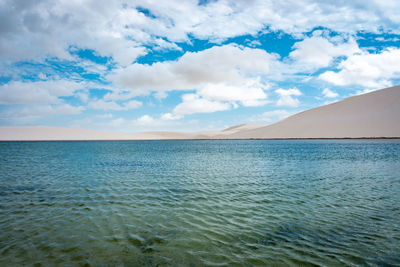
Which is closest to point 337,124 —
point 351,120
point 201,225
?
point 351,120

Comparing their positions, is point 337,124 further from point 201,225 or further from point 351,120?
point 201,225

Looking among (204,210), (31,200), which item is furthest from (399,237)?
(31,200)

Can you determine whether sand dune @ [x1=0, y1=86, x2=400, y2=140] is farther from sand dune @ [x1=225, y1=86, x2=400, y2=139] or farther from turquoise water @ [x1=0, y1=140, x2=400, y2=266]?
turquoise water @ [x1=0, y1=140, x2=400, y2=266]

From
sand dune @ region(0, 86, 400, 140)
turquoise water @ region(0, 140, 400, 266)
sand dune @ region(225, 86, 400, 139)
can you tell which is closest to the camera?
turquoise water @ region(0, 140, 400, 266)

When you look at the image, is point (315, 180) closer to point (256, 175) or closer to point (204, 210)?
point (256, 175)

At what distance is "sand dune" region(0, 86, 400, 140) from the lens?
3300 inches

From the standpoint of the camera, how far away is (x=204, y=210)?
8867 millimetres

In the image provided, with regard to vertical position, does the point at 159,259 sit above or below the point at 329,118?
below

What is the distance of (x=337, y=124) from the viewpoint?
9525cm

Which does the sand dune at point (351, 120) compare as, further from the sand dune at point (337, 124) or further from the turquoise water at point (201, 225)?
the turquoise water at point (201, 225)

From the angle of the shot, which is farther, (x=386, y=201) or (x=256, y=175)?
(x=256, y=175)

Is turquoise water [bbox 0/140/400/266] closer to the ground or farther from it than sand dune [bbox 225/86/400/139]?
closer to the ground

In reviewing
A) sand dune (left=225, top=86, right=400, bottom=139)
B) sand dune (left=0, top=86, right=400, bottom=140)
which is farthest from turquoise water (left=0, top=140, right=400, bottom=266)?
sand dune (left=0, top=86, right=400, bottom=140)

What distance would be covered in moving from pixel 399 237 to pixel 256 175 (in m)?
10.5
